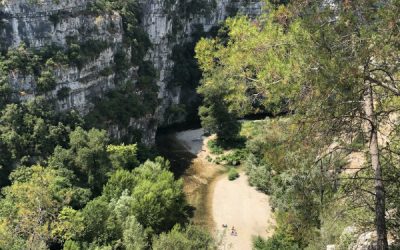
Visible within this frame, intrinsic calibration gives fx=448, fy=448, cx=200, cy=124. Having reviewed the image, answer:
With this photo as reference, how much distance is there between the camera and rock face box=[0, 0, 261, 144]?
4734cm

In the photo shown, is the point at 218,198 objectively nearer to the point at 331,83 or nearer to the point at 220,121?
the point at 220,121

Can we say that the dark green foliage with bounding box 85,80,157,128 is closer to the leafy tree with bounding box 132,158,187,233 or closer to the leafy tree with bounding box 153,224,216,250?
the leafy tree with bounding box 132,158,187,233

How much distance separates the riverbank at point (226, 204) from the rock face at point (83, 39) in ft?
34.4

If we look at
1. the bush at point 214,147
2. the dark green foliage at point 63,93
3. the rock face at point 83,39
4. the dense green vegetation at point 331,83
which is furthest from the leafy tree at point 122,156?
the dense green vegetation at point 331,83

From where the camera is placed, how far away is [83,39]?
53.2 m

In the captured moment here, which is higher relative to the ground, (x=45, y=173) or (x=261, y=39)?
(x=261, y=39)

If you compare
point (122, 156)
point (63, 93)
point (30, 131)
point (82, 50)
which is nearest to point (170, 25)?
point (82, 50)

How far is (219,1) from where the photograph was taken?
262ft

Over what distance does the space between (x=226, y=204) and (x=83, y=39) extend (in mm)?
25769

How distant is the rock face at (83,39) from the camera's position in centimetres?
4734

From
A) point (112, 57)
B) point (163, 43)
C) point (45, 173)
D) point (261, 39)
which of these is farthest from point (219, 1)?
point (261, 39)

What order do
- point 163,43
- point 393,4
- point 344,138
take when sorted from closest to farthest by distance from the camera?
point 393,4 < point 344,138 < point 163,43

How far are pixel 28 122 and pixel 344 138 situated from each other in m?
38.4

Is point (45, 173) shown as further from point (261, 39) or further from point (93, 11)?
point (261, 39)
